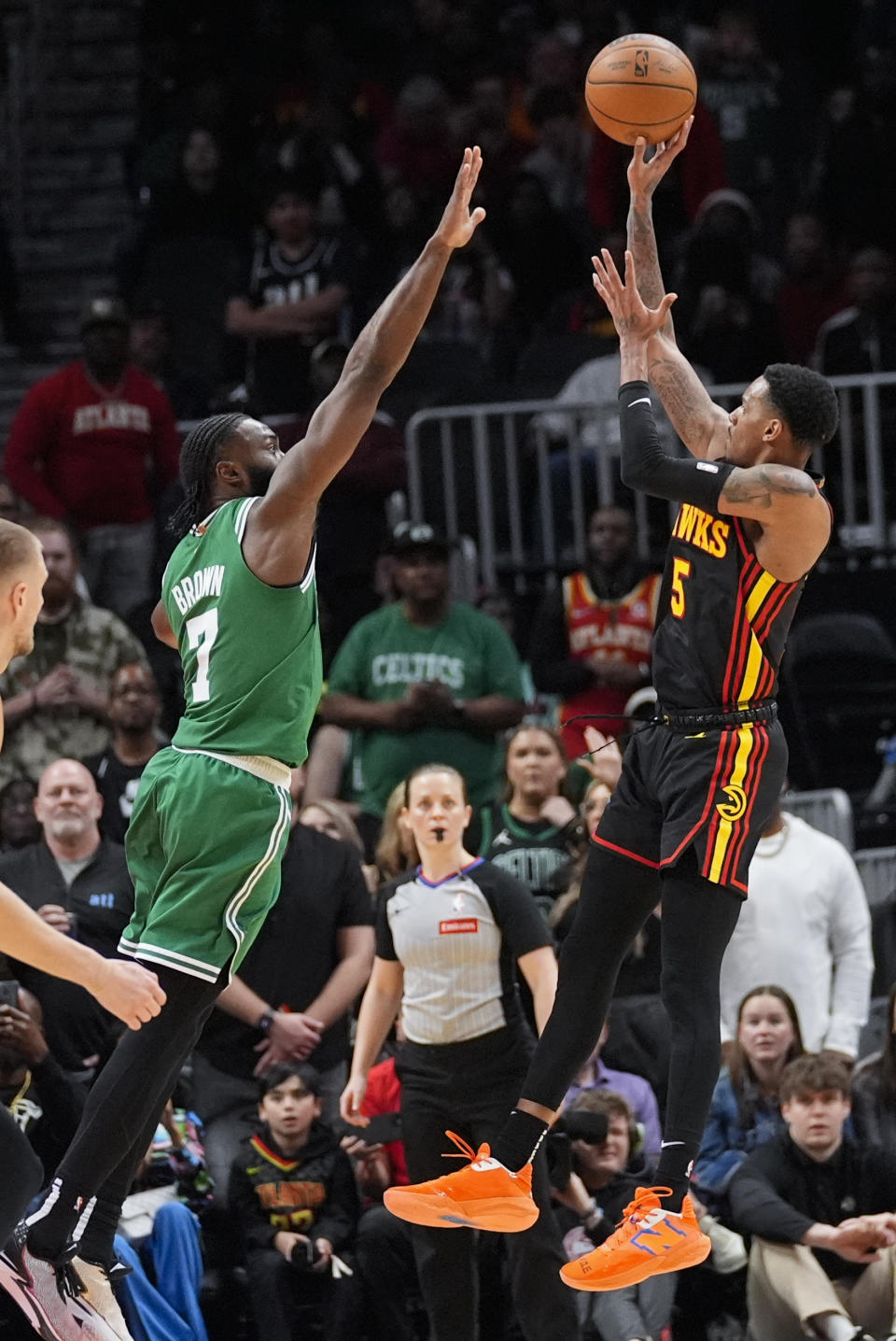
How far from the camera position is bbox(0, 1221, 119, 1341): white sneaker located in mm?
5742

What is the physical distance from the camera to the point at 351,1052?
9.29m

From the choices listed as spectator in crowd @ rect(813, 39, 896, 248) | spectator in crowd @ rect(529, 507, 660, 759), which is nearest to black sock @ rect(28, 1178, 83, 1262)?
spectator in crowd @ rect(529, 507, 660, 759)

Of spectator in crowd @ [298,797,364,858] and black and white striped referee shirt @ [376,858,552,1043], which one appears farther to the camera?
spectator in crowd @ [298,797,364,858]

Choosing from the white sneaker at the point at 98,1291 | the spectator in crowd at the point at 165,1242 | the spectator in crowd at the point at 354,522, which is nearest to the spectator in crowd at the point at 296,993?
the spectator in crowd at the point at 165,1242

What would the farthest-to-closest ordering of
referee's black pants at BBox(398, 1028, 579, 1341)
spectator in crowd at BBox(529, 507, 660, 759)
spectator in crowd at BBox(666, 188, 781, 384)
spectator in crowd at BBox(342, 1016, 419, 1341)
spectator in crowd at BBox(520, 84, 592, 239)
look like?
spectator in crowd at BBox(520, 84, 592, 239)
spectator in crowd at BBox(666, 188, 781, 384)
spectator in crowd at BBox(529, 507, 660, 759)
spectator in crowd at BBox(342, 1016, 419, 1341)
referee's black pants at BBox(398, 1028, 579, 1341)

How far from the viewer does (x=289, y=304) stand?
1294 cm

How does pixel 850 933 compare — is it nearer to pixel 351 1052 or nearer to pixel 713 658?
pixel 351 1052

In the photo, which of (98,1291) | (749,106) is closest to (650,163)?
(98,1291)

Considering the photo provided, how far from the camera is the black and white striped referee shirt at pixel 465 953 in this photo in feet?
26.2

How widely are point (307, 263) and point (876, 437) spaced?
3565 mm

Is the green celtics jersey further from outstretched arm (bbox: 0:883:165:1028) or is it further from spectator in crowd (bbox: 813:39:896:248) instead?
spectator in crowd (bbox: 813:39:896:248)

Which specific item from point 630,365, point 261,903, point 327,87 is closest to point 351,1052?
point 261,903

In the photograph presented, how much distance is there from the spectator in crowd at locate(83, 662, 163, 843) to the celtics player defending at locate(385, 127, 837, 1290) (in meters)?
3.88

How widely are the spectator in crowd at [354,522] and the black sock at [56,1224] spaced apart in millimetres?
6124
